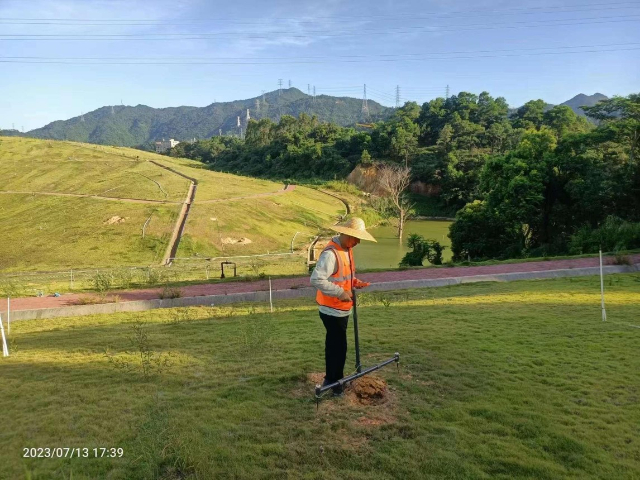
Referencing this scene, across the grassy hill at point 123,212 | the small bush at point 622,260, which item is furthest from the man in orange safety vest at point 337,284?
the grassy hill at point 123,212

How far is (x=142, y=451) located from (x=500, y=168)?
26.6m


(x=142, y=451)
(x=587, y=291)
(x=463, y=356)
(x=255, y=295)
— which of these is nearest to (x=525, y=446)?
(x=463, y=356)

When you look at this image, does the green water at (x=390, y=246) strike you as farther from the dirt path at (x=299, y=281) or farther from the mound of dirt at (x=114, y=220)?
the mound of dirt at (x=114, y=220)

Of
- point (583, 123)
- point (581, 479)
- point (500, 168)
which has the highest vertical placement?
point (583, 123)

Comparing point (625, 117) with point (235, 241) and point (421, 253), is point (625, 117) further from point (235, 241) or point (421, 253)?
point (235, 241)

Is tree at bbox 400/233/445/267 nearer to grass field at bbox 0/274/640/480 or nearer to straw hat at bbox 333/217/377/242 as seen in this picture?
grass field at bbox 0/274/640/480

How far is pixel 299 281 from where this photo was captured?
54.1 ft

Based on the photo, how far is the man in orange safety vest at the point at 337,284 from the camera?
15.5ft

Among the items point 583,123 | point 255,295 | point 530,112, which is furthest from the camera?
point 530,112

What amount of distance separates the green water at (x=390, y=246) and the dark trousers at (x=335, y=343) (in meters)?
16.6

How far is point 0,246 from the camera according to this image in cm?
3228

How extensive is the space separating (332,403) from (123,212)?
118 feet

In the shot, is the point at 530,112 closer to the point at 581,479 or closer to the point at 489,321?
the point at 489,321

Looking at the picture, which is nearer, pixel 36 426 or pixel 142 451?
pixel 142 451
